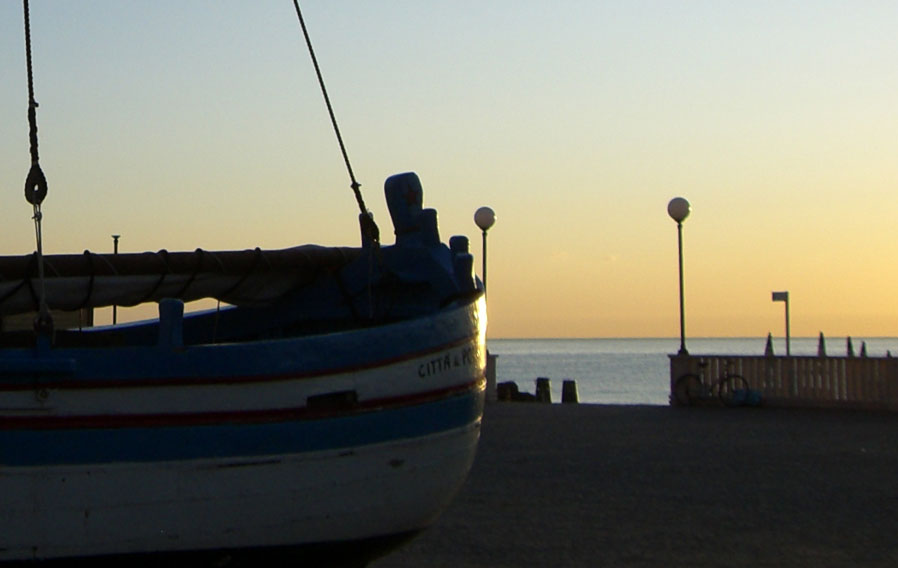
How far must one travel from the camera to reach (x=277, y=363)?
565 cm

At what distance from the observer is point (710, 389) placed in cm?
2241

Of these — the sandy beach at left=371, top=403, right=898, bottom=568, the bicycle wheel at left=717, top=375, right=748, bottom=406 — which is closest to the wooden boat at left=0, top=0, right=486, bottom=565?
the sandy beach at left=371, top=403, right=898, bottom=568

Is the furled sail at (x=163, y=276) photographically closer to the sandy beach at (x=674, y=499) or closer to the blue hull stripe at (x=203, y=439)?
the blue hull stripe at (x=203, y=439)

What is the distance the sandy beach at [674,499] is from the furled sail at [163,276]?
1.85 meters

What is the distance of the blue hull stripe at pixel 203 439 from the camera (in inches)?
206

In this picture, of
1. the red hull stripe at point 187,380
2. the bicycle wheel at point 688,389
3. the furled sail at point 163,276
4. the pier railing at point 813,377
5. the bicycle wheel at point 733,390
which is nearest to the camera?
the red hull stripe at point 187,380

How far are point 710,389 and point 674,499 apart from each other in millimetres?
12344

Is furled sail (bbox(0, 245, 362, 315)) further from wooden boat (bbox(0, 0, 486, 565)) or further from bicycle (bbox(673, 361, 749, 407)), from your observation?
bicycle (bbox(673, 361, 749, 407))

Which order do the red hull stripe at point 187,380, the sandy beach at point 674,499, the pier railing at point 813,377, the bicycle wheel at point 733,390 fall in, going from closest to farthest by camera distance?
the red hull stripe at point 187,380 → the sandy beach at point 674,499 → the pier railing at point 813,377 → the bicycle wheel at point 733,390

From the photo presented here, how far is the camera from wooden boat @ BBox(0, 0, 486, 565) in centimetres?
526

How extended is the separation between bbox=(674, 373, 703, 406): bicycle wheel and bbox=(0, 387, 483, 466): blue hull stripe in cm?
1693

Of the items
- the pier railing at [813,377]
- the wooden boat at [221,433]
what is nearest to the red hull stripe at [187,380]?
the wooden boat at [221,433]

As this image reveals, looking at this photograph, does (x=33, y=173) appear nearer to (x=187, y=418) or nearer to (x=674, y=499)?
(x=187, y=418)

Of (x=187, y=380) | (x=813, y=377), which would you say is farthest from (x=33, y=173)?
(x=813, y=377)
